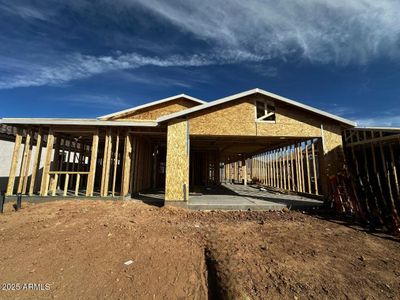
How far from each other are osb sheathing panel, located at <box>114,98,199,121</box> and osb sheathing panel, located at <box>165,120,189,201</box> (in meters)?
7.86

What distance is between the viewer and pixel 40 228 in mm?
6070

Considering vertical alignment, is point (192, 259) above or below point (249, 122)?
below

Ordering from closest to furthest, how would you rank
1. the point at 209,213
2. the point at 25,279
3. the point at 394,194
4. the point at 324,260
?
the point at 25,279 → the point at 324,260 → the point at 394,194 → the point at 209,213

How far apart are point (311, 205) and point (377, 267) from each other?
518 centimetres

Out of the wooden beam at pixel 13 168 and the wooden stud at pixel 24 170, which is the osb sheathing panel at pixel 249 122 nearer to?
the wooden stud at pixel 24 170

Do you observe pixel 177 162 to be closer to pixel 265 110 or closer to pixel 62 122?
pixel 265 110

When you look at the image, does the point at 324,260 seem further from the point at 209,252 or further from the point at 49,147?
the point at 49,147

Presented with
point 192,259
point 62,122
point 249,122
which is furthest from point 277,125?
point 62,122

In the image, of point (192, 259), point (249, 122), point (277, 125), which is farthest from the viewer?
point (277, 125)

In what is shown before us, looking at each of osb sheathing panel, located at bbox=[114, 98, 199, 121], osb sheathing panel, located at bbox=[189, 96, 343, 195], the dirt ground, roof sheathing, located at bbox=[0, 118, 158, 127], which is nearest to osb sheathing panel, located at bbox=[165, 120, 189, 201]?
osb sheathing panel, located at bbox=[189, 96, 343, 195]

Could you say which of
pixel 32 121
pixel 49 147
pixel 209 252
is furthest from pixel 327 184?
pixel 32 121

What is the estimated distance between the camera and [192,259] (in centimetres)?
428

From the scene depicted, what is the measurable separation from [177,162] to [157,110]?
29.3ft

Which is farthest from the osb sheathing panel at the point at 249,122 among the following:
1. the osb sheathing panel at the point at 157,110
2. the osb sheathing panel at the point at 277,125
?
the osb sheathing panel at the point at 157,110
